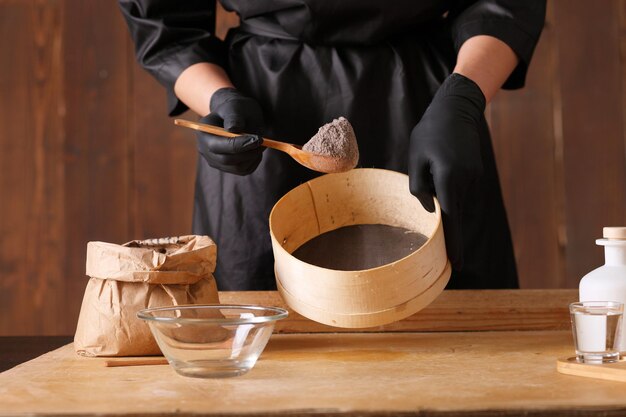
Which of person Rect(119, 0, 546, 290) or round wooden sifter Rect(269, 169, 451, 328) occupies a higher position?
person Rect(119, 0, 546, 290)

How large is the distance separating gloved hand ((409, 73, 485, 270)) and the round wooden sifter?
0.08ft

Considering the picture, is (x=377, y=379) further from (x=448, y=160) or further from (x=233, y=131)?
(x=233, y=131)

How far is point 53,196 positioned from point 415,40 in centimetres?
121

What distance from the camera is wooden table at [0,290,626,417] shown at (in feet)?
2.05

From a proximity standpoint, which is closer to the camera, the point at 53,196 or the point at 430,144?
the point at 430,144

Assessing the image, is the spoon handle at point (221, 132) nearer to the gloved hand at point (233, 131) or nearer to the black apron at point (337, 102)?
the gloved hand at point (233, 131)

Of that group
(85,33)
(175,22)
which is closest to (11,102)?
(85,33)

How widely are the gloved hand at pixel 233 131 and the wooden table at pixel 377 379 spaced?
0.75 feet

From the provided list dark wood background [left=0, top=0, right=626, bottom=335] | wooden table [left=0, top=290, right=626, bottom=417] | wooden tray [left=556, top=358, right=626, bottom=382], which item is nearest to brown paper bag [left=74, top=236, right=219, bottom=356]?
wooden table [left=0, top=290, right=626, bottom=417]

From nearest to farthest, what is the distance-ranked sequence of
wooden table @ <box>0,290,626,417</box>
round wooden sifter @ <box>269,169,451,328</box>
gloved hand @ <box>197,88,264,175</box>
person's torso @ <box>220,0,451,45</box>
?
wooden table @ <box>0,290,626,417</box> < round wooden sifter @ <box>269,169,451,328</box> < gloved hand @ <box>197,88,264,175</box> < person's torso @ <box>220,0,451,45</box>

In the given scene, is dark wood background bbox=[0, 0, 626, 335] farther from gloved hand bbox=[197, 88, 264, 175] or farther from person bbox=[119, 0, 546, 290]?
gloved hand bbox=[197, 88, 264, 175]

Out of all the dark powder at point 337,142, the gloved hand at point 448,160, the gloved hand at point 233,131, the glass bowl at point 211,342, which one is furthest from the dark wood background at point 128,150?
the glass bowl at point 211,342

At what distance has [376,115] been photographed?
4.36ft

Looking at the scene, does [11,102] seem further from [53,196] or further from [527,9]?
→ [527,9]
